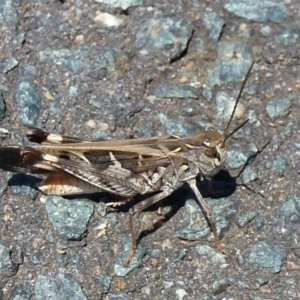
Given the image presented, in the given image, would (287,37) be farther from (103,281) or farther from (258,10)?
(103,281)

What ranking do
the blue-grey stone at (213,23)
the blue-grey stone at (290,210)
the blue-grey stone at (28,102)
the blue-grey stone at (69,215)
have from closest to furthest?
the blue-grey stone at (69,215)
the blue-grey stone at (290,210)
the blue-grey stone at (28,102)
the blue-grey stone at (213,23)

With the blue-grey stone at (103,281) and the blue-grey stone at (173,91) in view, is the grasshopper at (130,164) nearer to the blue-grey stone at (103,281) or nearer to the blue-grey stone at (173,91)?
the blue-grey stone at (103,281)

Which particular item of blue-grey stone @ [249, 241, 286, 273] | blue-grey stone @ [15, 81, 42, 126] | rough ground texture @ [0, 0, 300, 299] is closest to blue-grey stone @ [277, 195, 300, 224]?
rough ground texture @ [0, 0, 300, 299]

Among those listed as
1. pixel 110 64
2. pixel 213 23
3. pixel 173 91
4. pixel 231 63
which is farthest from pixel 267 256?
pixel 213 23

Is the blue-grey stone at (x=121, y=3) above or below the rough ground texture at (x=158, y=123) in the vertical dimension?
above

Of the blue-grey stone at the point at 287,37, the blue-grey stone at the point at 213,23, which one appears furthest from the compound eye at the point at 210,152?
the blue-grey stone at the point at 287,37

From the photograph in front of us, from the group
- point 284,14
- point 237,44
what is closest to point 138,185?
point 237,44

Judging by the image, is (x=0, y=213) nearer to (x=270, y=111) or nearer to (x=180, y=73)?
(x=180, y=73)
